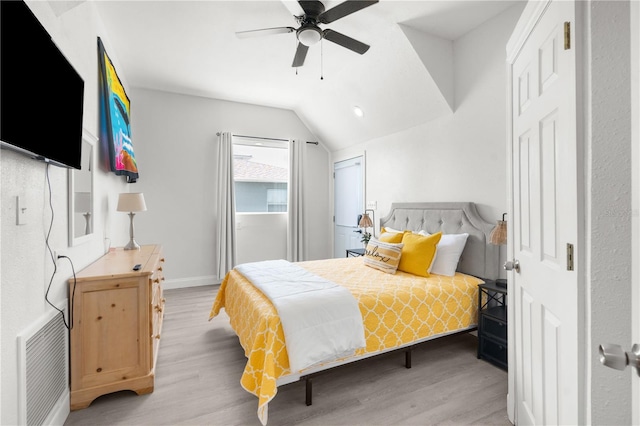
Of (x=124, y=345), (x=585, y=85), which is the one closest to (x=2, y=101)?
(x=124, y=345)

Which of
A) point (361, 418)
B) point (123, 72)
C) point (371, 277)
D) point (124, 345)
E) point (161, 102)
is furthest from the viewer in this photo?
point (161, 102)

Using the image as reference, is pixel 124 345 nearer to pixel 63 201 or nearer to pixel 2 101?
pixel 63 201

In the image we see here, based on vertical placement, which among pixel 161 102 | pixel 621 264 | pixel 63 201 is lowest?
pixel 621 264

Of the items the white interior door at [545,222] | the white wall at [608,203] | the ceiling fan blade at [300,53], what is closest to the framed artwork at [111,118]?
the ceiling fan blade at [300,53]

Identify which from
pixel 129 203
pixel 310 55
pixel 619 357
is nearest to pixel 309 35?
pixel 310 55

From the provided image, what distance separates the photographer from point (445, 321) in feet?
7.77

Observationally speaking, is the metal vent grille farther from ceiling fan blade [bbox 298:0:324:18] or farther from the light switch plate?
ceiling fan blade [bbox 298:0:324:18]

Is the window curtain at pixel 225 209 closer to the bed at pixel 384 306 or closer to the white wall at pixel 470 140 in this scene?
the bed at pixel 384 306

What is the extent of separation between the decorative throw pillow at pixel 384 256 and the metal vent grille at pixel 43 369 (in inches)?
95.3

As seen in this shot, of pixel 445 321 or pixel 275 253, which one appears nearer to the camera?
pixel 445 321

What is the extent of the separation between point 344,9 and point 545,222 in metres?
1.88

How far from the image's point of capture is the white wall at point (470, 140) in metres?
2.65

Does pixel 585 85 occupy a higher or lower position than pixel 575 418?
higher

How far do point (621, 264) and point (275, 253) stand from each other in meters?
4.70
